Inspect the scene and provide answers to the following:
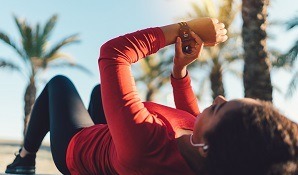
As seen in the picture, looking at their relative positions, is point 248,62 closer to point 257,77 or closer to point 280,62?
point 257,77

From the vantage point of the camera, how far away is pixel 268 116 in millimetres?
1959

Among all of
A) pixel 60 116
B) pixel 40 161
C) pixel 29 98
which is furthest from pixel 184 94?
pixel 29 98

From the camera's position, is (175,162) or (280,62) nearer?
(175,162)

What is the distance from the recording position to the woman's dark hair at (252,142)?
1906 millimetres

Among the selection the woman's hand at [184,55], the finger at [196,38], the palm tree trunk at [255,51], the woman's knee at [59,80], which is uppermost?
the finger at [196,38]

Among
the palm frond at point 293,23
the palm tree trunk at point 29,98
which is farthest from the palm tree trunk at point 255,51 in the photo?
the palm tree trunk at point 29,98

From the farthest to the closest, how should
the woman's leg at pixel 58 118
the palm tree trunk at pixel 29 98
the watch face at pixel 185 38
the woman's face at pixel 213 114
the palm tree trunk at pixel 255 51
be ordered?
the palm tree trunk at pixel 29 98, the palm tree trunk at pixel 255 51, the woman's leg at pixel 58 118, the watch face at pixel 185 38, the woman's face at pixel 213 114

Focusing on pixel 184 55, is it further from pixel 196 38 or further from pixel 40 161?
pixel 40 161

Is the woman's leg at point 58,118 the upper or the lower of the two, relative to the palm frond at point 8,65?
upper

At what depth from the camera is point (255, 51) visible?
34.4ft

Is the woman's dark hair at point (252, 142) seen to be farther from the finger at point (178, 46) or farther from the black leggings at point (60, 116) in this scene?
the black leggings at point (60, 116)

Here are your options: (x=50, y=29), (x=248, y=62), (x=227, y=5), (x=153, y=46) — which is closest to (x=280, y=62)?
(x=227, y=5)

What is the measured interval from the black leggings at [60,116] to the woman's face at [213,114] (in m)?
0.87

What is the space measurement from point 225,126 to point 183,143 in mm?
331
